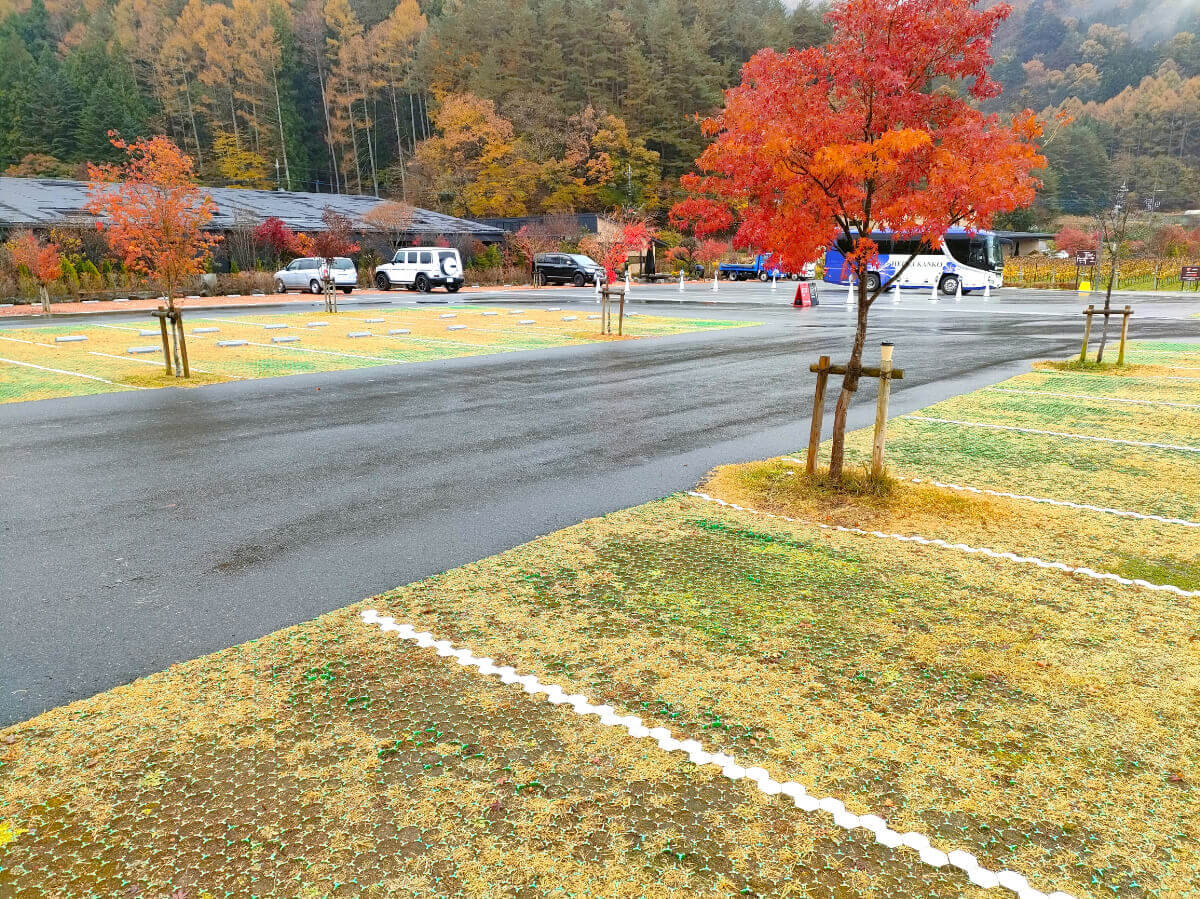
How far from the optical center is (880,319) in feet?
72.9

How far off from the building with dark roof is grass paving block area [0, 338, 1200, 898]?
32531mm

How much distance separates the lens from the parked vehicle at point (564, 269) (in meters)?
40.2

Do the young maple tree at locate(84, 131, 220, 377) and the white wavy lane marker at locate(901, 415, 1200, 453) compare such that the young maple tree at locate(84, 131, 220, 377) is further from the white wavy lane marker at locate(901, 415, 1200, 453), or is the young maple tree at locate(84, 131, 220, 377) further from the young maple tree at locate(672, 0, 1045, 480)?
the white wavy lane marker at locate(901, 415, 1200, 453)

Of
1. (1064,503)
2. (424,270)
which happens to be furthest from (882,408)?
(424,270)

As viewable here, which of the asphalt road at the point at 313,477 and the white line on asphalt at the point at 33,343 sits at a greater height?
the white line on asphalt at the point at 33,343

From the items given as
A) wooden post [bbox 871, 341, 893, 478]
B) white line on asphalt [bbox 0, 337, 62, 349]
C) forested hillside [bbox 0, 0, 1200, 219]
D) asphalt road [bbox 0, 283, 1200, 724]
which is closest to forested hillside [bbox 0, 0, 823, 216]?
forested hillside [bbox 0, 0, 1200, 219]

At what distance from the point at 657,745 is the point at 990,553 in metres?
2.87

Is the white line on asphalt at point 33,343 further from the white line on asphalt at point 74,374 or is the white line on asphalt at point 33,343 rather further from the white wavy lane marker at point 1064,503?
the white wavy lane marker at point 1064,503

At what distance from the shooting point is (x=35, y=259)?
27266 mm

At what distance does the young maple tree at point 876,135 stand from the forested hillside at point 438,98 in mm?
51156

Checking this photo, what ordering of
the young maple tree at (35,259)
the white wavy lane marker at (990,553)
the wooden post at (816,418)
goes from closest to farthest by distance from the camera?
the white wavy lane marker at (990,553) → the wooden post at (816,418) → the young maple tree at (35,259)

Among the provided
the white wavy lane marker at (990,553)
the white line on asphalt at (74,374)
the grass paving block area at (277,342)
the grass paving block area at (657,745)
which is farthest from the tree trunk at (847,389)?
the white line on asphalt at (74,374)

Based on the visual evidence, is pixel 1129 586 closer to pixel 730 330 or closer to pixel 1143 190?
pixel 730 330

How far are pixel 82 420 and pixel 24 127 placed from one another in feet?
220
